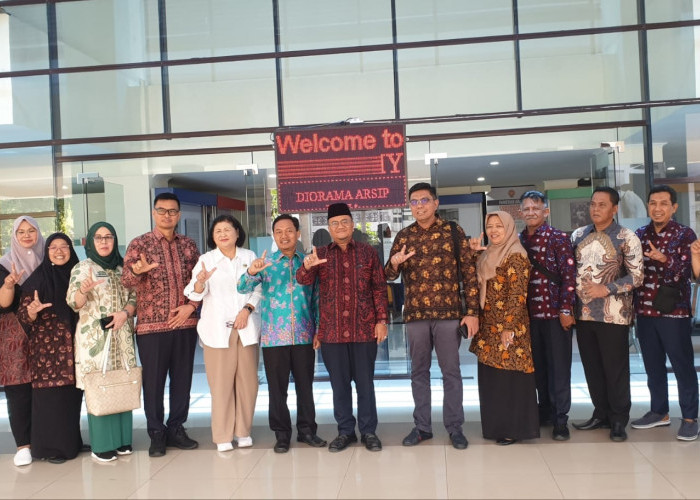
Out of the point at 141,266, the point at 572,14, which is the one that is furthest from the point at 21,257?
the point at 572,14

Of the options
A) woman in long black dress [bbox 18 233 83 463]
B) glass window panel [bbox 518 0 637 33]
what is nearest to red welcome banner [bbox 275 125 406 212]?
glass window panel [bbox 518 0 637 33]

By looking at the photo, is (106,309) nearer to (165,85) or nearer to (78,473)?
(78,473)

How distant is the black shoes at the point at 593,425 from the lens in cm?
440

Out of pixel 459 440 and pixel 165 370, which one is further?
pixel 165 370

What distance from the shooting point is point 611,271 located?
13.7ft

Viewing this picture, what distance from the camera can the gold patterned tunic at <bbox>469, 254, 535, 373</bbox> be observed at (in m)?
4.02

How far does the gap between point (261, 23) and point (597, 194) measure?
3390 mm

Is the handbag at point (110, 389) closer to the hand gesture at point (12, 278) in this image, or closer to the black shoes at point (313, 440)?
the hand gesture at point (12, 278)

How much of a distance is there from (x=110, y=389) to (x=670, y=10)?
17.1 feet

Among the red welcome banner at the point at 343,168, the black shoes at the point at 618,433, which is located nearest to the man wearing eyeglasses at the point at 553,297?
the black shoes at the point at 618,433

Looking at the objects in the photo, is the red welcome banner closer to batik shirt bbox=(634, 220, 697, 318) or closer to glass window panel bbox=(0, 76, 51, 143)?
batik shirt bbox=(634, 220, 697, 318)

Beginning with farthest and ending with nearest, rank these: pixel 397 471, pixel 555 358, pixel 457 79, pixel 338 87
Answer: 1. pixel 338 87
2. pixel 457 79
3. pixel 555 358
4. pixel 397 471

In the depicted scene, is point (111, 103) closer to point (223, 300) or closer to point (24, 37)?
point (24, 37)

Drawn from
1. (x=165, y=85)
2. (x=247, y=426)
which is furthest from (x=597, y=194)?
(x=165, y=85)
